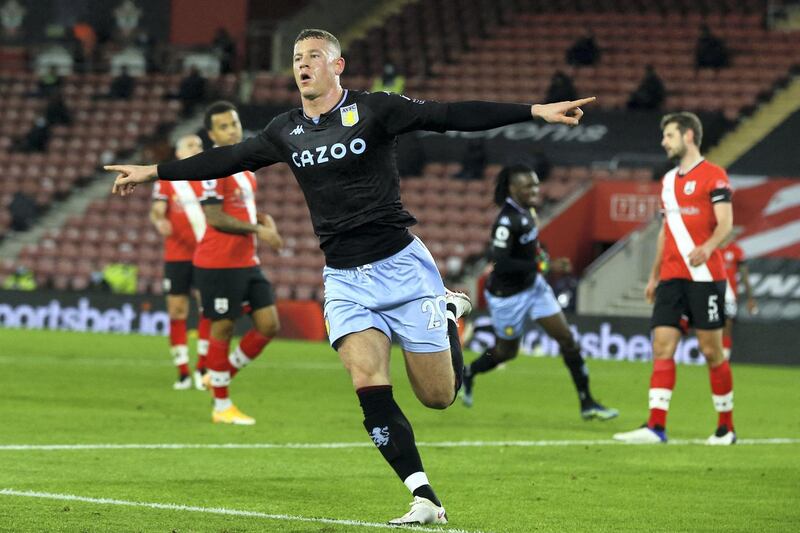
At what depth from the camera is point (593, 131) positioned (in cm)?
2898

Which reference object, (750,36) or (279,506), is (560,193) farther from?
(279,506)

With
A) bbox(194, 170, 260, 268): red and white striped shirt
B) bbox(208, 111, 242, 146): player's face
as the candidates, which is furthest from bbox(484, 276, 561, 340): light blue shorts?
bbox(208, 111, 242, 146): player's face

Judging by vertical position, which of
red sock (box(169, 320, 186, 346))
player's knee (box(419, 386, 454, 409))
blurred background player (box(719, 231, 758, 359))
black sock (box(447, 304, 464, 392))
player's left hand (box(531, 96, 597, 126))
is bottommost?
blurred background player (box(719, 231, 758, 359))

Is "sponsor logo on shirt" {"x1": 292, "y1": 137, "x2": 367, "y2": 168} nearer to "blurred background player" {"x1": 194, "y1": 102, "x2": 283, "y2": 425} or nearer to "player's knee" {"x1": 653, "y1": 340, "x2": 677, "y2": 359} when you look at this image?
"player's knee" {"x1": 653, "y1": 340, "x2": 677, "y2": 359}

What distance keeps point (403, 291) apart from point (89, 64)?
30.6m

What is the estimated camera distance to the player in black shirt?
708cm

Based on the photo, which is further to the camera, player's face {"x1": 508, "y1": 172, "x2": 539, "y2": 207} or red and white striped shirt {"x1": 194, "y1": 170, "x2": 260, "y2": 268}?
player's face {"x1": 508, "y1": 172, "x2": 539, "y2": 207}

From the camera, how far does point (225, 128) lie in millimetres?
11719

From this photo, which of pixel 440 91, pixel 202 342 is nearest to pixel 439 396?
pixel 202 342

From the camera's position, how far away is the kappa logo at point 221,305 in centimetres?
1195

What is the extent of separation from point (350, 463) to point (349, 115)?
3022mm

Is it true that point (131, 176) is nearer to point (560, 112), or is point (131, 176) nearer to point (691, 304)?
point (560, 112)

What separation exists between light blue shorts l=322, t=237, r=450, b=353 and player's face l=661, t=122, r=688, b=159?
13.6 ft

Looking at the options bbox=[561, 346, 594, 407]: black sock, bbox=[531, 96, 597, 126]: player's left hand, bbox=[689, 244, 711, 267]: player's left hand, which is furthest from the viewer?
bbox=[561, 346, 594, 407]: black sock
